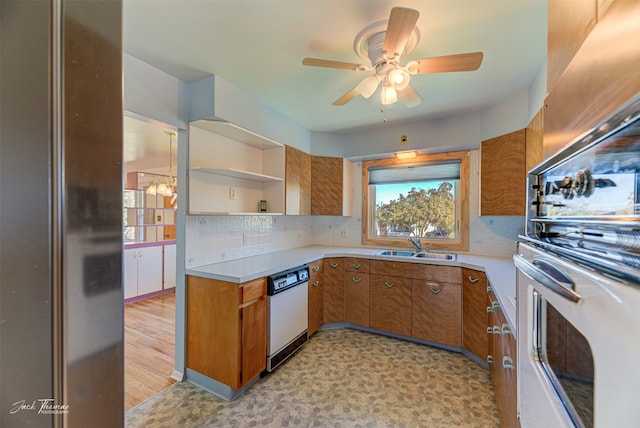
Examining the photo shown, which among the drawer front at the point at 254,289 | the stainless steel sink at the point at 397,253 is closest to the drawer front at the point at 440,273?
the stainless steel sink at the point at 397,253

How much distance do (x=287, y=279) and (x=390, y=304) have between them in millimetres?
1204

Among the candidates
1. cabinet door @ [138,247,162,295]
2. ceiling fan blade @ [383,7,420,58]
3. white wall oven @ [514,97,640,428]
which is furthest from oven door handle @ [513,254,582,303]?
cabinet door @ [138,247,162,295]

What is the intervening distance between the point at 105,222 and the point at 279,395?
6.70 feet

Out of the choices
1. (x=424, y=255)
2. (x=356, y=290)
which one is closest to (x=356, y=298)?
(x=356, y=290)

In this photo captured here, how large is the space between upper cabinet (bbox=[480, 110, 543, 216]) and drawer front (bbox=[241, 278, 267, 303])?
2.16 metres

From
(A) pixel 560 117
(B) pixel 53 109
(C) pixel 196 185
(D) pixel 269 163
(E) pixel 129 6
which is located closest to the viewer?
(B) pixel 53 109

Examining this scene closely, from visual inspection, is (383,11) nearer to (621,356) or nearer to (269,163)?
(621,356)

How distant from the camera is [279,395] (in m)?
1.89

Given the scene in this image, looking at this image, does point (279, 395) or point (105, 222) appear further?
point (279, 395)

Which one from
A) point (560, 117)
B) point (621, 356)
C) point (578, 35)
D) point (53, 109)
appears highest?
point (578, 35)

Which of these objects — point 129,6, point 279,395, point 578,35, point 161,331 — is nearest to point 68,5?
point 578,35

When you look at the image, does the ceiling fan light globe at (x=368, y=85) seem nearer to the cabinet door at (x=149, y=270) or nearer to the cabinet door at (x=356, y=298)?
the cabinet door at (x=356, y=298)

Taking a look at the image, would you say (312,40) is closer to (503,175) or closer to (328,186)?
(328,186)

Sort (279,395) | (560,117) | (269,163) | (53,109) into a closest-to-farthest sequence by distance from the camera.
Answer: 1. (53,109)
2. (560,117)
3. (279,395)
4. (269,163)
